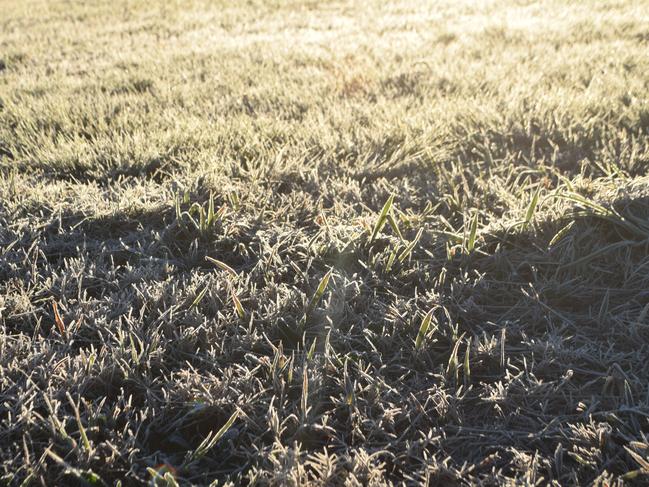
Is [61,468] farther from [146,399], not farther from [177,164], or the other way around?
[177,164]

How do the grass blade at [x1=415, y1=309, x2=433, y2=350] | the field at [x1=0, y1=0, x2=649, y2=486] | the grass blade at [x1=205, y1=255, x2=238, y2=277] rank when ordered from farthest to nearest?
the grass blade at [x1=205, y1=255, x2=238, y2=277] → the grass blade at [x1=415, y1=309, x2=433, y2=350] → the field at [x1=0, y1=0, x2=649, y2=486]

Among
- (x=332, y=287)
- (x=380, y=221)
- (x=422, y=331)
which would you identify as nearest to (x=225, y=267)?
(x=332, y=287)

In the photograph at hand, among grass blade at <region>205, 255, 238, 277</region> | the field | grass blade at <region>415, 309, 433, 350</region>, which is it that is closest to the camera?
the field

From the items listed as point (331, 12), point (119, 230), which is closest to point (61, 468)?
point (119, 230)

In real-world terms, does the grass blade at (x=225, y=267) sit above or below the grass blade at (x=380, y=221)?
below

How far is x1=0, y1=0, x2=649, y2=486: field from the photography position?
1.08 m

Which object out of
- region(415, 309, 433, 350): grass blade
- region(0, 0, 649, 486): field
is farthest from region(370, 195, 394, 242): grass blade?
region(415, 309, 433, 350): grass blade

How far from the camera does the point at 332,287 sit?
1518 millimetres

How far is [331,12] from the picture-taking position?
21.1 ft

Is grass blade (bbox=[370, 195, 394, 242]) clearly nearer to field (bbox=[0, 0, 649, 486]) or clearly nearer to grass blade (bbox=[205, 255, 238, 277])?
field (bbox=[0, 0, 649, 486])

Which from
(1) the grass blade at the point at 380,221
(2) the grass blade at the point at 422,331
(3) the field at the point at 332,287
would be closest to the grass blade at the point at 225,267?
(3) the field at the point at 332,287

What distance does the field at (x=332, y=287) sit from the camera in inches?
42.3

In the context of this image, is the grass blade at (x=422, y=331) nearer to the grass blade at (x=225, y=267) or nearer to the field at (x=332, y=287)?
the field at (x=332, y=287)

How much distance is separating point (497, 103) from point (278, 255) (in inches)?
66.5
